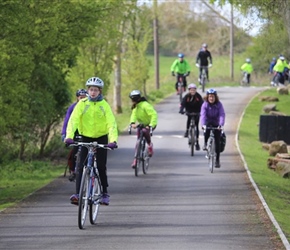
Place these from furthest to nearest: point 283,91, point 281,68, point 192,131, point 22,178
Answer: point 281,68
point 283,91
point 192,131
point 22,178

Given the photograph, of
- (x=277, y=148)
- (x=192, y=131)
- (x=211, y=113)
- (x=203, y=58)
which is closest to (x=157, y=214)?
(x=211, y=113)

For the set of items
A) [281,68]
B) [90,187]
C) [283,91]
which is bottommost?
[283,91]

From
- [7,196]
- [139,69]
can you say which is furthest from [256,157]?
[139,69]

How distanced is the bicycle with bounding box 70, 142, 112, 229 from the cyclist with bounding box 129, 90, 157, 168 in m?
7.17

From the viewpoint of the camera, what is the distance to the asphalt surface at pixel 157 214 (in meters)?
13.1

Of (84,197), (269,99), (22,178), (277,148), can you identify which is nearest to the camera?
(84,197)

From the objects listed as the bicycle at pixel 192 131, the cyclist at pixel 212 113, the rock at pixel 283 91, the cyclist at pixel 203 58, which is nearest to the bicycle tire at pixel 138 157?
the cyclist at pixel 212 113

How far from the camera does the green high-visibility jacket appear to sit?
14.3 meters

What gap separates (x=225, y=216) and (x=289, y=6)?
684 centimetres

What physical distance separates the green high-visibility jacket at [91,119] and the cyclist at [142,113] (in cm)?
718

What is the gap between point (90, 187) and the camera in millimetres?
14188

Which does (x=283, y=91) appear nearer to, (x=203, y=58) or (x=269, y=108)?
(x=203, y=58)

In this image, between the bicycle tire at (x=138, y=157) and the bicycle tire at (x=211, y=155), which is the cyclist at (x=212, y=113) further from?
the bicycle tire at (x=138, y=157)

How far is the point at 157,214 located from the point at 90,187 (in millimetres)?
1964
